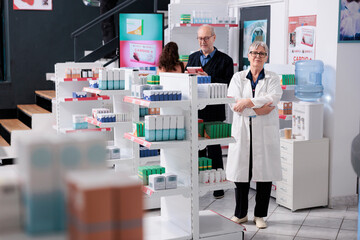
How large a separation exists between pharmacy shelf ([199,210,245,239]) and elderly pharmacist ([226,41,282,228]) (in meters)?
0.43

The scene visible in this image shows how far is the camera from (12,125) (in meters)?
9.21

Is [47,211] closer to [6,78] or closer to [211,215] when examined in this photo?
[211,215]

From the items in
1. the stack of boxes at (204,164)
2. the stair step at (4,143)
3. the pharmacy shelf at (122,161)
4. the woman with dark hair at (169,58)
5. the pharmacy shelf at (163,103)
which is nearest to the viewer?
the pharmacy shelf at (163,103)

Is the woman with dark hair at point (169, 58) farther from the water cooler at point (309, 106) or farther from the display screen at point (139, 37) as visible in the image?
the display screen at point (139, 37)

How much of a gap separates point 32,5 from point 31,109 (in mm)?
2259

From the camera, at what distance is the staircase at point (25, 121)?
331 inches

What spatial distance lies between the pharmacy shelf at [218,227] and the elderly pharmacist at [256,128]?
0.43m

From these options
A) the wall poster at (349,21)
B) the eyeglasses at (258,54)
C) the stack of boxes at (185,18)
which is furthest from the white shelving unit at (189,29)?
the eyeglasses at (258,54)

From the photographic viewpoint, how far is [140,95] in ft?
14.6

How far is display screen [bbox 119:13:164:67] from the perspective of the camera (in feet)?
26.0

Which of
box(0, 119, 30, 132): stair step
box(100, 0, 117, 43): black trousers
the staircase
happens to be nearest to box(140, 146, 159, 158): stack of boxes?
the staircase

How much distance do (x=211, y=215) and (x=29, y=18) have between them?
6.97 m

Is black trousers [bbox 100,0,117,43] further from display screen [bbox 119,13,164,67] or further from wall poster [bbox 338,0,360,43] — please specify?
wall poster [bbox 338,0,360,43]

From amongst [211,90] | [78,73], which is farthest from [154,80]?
[78,73]
